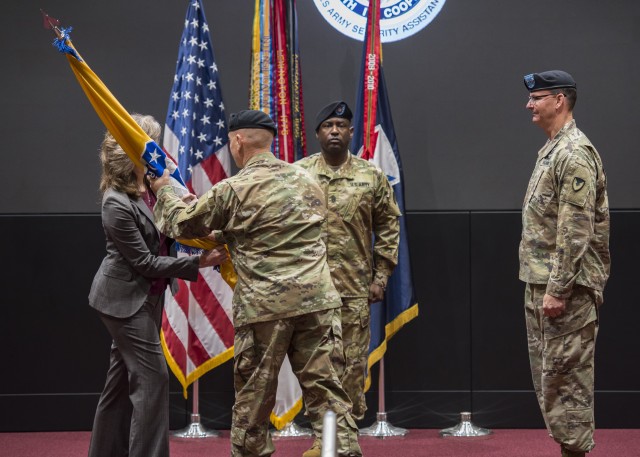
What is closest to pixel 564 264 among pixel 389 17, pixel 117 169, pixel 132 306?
pixel 132 306

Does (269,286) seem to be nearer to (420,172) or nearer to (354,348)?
(354,348)

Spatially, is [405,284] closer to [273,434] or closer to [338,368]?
[273,434]

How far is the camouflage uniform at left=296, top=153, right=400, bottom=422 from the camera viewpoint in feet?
15.2

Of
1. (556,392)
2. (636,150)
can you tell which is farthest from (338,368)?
(636,150)

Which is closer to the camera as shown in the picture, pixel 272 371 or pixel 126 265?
pixel 272 371

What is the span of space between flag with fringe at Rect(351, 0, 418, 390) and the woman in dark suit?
162 centimetres

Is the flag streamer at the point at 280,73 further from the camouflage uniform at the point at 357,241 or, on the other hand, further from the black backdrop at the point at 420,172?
the camouflage uniform at the point at 357,241

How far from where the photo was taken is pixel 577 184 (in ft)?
12.1

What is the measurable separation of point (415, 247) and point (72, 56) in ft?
8.38

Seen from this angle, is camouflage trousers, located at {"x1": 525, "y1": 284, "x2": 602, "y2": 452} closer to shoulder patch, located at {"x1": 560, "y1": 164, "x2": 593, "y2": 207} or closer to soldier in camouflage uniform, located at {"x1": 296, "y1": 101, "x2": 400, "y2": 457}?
shoulder patch, located at {"x1": 560, "y1": 164, "x2": 593, "y2": 207}

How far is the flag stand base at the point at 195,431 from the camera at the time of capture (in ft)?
17.2

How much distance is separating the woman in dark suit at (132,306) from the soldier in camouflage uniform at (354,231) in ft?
3.16

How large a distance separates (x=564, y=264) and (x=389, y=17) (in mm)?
2512

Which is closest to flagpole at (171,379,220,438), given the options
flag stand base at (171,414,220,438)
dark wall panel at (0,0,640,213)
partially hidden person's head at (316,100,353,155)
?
flag stand base at (171,414,220,438)
